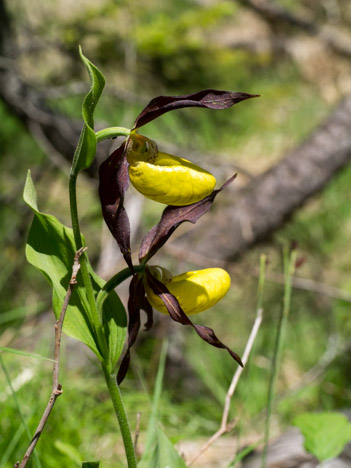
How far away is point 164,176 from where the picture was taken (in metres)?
0.58

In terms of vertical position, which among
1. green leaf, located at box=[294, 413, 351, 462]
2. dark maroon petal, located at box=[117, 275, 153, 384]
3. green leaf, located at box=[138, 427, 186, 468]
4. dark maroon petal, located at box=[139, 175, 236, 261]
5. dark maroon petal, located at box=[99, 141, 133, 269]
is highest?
dark maroon petal, located at box=[99, 141, 133, 269]

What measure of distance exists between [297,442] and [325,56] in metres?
2.95

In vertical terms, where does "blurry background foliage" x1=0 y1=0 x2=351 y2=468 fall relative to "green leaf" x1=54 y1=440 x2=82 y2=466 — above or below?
below

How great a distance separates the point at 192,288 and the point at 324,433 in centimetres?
31

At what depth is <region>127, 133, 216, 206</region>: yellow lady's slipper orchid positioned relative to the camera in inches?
22.7

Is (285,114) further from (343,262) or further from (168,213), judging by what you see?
(168,213)

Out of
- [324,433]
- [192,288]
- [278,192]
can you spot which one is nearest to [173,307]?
[192,288]

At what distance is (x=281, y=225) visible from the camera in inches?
82.4

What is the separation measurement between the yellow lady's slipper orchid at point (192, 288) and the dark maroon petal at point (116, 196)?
0.08 metres

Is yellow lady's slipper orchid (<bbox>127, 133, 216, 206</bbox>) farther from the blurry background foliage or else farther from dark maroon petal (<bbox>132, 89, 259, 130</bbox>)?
the blurry background foliage

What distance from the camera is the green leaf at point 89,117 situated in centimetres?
52

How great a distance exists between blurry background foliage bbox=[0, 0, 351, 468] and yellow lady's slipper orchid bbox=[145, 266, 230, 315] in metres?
0.23

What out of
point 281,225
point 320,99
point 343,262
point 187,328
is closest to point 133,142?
point 187,328

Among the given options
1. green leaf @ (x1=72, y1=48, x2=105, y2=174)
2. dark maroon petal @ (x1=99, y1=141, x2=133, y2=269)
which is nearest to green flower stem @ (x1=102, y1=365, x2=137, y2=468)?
dark maroon petal @ (x1=99, y1=141, x2=133, y2=269)
